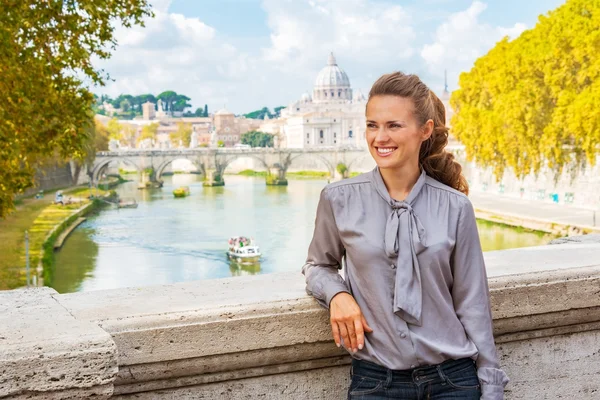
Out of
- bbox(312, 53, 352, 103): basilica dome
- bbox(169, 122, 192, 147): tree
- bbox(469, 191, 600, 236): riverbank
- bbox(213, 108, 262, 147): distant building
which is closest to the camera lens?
bbox(469, 191, 600, 236): riverbank

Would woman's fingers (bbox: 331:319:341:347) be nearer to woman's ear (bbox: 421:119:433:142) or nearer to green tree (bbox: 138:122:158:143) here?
woman's ear (bbox: 421:119:433:142)

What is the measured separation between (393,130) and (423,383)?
426mm

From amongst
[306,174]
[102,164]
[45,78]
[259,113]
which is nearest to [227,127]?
[259,113]

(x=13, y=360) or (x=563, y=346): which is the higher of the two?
(x=13, y=360)

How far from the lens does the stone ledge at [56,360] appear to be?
48.6 inches

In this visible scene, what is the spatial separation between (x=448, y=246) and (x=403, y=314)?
0.13 meters

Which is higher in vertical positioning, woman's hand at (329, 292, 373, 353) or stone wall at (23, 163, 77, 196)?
woman's hand at (329, 292, 373, 353)

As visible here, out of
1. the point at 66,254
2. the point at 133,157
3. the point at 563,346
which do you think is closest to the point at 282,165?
the point at 133,157

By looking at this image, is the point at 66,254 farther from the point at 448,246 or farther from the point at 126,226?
the point at 448,246

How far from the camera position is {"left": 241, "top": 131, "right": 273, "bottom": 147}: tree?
88.4 metres

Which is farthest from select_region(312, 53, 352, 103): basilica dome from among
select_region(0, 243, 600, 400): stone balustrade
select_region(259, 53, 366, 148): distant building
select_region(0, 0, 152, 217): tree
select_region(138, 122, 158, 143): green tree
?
select_region(0, 243, 600, 400): stone balustrade

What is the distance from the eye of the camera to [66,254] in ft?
67.5

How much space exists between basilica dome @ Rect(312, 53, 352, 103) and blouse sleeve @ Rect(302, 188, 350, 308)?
3643 inches

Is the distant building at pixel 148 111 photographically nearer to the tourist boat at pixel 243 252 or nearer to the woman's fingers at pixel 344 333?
the tourist boat at pixel 243 252
